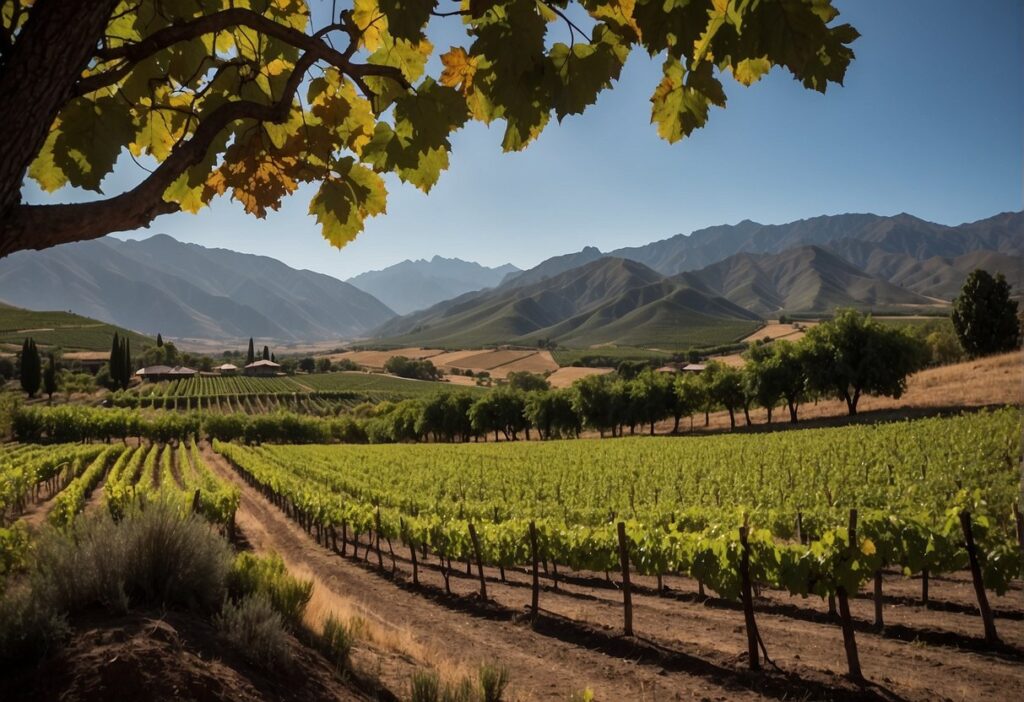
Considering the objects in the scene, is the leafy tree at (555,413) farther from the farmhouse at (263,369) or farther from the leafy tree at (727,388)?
the farmhouse at (263,369)

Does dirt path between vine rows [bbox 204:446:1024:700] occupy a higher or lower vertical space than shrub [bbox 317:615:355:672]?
lower

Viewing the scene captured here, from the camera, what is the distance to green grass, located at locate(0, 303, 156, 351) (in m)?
154

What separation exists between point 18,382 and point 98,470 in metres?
90.9

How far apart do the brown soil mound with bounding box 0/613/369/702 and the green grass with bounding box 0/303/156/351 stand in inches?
7280

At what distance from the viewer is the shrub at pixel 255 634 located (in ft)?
14.0

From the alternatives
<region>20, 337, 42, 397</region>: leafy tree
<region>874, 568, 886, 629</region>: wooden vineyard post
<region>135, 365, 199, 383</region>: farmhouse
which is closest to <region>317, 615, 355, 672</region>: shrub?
<region>874, 568, 886, 629</region>: wooden vineyard post

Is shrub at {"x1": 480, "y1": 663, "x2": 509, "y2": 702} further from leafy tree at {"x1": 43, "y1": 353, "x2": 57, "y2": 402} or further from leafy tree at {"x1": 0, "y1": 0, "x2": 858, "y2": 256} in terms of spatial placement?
leafy tree at {"x1": 43, "y1": 353, "x2": 57, "y2": 402}

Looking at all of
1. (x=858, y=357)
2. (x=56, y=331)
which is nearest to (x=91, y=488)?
(x=858, y=357)

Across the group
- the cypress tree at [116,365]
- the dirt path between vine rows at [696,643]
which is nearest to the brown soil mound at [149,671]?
the dirt path between vine rows at [696,643]

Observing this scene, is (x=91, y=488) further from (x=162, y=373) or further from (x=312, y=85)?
(x=162, y=373)

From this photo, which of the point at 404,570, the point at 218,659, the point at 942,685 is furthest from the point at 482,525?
the point at 218,659

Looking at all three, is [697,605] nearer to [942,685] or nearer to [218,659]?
→ [942,685]

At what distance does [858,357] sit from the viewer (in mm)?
49281

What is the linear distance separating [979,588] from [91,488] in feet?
136
